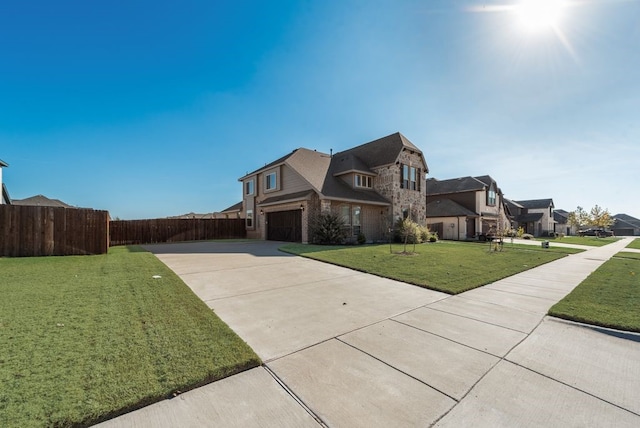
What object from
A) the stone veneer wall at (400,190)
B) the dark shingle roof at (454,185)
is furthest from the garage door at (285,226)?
the dark shingle roof at (454,185)

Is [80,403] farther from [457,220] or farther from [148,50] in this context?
[457,220]

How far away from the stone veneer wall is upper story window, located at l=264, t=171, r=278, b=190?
26.3 ft

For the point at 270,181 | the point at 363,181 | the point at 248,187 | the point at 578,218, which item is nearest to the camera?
the point at 363,181

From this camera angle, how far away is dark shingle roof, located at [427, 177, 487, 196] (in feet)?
91.0

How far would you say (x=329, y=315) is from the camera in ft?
14.4

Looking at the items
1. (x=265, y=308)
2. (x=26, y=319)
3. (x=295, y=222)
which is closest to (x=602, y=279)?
(x=265, y=308)

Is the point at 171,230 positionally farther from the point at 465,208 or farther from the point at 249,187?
the point at 465,208


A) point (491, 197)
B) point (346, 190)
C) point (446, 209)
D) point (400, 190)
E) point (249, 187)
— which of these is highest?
point (249, 187)

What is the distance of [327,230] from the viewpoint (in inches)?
630

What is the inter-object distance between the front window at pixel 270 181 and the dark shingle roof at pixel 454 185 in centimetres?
2041

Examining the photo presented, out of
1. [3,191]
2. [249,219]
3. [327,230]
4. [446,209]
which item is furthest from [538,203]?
[3,191]

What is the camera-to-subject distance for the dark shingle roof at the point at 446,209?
2582 centimetres

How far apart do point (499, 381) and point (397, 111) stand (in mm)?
14296

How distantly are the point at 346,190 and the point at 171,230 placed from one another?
14534 mm
